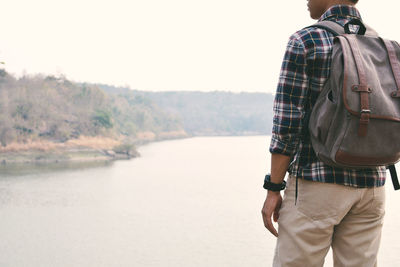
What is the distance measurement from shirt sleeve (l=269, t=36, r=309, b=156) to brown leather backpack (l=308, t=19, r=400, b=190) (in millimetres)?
34

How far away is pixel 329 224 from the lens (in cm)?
86

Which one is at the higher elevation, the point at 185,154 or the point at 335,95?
the point at 335,95

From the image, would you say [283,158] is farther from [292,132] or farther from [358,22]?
[358,22]

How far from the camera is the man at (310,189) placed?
2.83ft

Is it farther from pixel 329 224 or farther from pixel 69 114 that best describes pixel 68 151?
pixel 329 224

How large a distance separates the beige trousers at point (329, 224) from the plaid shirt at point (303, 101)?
0.02 m

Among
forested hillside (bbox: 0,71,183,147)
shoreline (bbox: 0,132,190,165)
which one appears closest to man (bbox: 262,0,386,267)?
shoreline (bbox: 0,132,190,165)

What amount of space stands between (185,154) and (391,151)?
70.3ft

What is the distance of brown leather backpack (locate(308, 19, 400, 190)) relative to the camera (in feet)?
2.60

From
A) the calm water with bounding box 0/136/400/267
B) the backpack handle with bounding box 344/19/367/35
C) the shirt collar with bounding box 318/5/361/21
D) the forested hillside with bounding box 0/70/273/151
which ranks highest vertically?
the shirt collar with bounding box 318/5/361/21

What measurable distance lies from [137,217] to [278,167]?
Result: 7.67 metres

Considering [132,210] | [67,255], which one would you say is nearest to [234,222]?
[132,210]

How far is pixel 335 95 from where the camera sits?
826 mm

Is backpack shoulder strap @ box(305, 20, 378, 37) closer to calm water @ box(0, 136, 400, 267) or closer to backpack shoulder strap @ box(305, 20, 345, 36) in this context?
backpack shoulder strap @ box(305, 20, 345, 36)
